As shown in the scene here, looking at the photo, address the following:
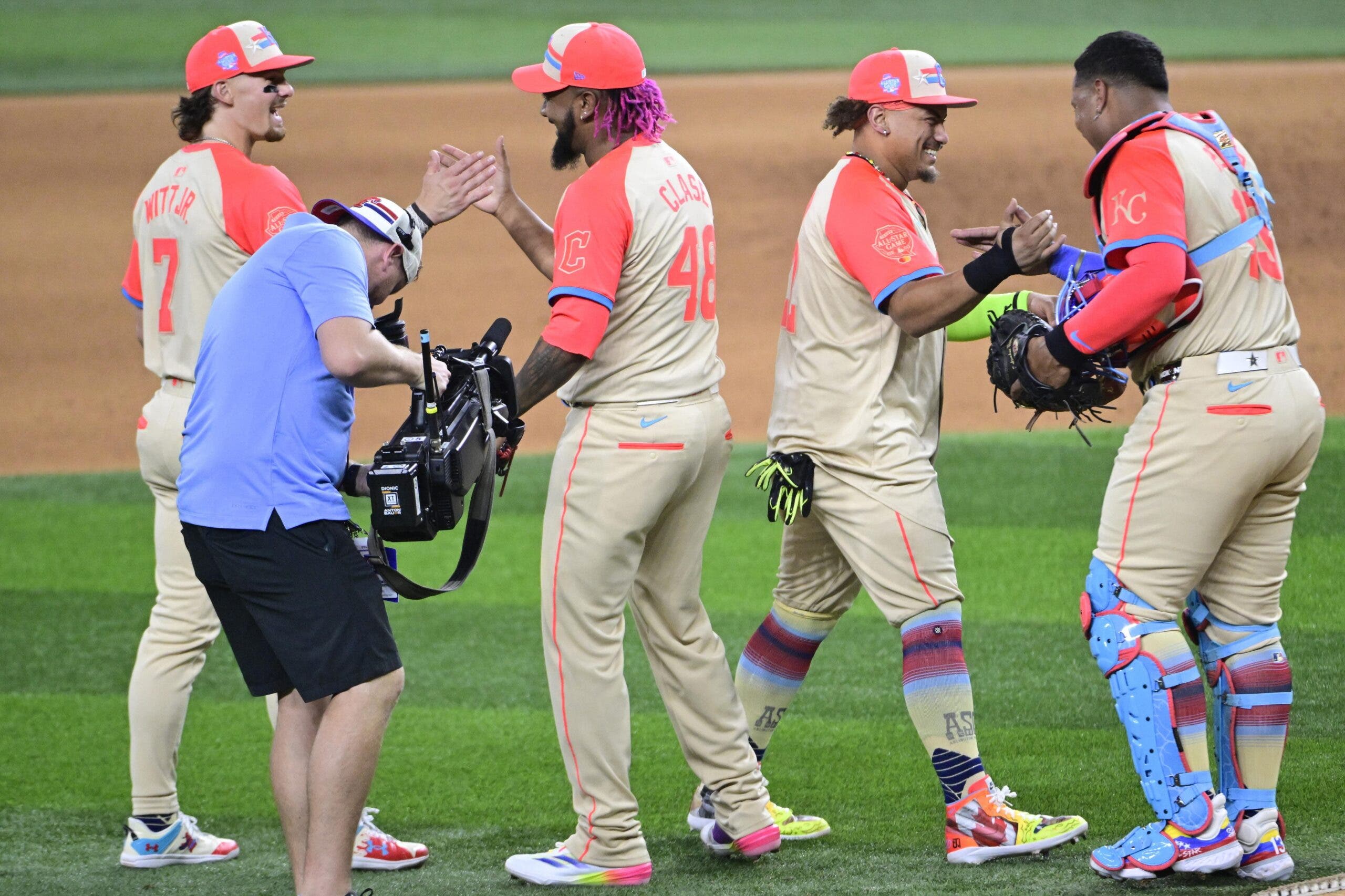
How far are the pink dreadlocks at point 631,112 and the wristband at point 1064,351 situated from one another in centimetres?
114

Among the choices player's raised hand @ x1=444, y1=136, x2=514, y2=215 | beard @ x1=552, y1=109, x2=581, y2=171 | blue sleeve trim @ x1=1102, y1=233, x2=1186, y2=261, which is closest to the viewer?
blue sleeve trim @ x1=1102, y1=233, x2=1186, y2=261

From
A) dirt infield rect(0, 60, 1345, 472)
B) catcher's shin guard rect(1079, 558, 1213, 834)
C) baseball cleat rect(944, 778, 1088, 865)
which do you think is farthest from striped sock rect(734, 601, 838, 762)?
dirt infield rect(0, 60, 1345, 472)

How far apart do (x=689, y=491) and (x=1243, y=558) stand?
1.42 m

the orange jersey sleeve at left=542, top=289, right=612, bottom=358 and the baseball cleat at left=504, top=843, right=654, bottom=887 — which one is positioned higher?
the orange jersey sleeve at left=542, top=289, right=612, bottom=358

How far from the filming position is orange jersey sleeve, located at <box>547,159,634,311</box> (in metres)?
3.71

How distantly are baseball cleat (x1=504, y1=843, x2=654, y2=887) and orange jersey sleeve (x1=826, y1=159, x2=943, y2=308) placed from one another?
5.25 feet

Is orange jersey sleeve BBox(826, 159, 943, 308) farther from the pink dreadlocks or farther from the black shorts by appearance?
the black shorts

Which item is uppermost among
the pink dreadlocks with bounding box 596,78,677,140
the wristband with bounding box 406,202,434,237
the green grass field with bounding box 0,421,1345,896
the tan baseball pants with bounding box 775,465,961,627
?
the pink dreadlocks with bounding box 596,78,677,140

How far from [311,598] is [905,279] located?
1677mm

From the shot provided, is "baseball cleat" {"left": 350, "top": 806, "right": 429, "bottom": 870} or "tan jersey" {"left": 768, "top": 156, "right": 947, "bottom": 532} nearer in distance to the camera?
"tan jersey" {"left": 768, "top": 156, "right": 947, "bottom": 532}

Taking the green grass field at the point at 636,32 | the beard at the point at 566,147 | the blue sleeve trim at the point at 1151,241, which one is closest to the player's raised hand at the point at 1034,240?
the blue sleeve trim at the point at 1151,241

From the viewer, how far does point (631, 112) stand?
154 inches

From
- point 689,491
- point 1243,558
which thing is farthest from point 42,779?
point 1243,558

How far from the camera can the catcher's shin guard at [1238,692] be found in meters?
3.71
